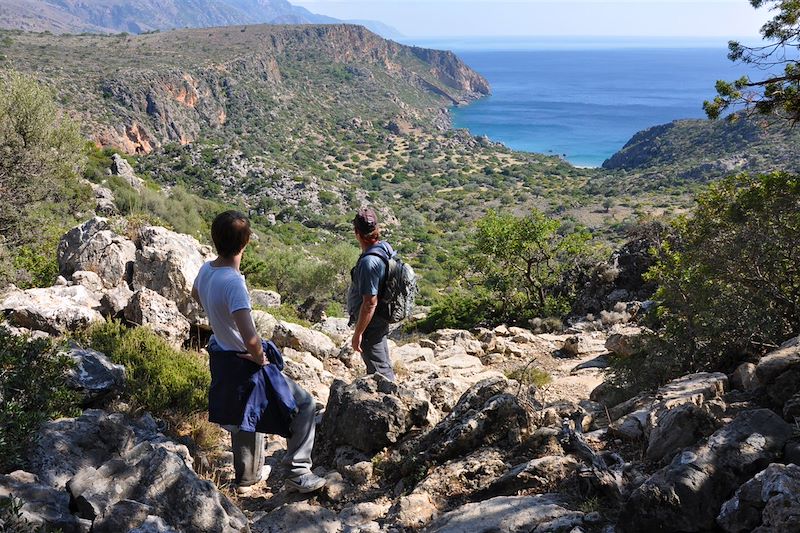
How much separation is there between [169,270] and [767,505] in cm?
687

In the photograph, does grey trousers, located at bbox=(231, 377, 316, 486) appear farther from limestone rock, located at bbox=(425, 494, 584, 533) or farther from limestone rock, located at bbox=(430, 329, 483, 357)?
limestone rock, located at bbox=(430, 329, 483, 357)

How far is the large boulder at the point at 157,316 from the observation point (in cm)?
607

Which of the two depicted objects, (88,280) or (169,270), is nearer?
(88,280)

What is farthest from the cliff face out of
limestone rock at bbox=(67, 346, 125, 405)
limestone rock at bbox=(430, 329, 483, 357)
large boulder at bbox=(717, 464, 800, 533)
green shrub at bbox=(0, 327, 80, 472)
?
large boulder at bbox=(717, 464, 800, 533)

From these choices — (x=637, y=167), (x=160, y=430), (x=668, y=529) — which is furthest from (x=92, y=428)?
(x=637, y=167)

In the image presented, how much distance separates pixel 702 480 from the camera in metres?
2.73

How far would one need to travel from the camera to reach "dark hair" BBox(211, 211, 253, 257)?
3.30 m

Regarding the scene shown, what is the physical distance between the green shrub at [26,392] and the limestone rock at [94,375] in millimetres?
133

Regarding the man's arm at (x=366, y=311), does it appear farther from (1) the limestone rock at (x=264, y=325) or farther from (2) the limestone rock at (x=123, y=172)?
(2) the limestone rock at (x=123, y=172)

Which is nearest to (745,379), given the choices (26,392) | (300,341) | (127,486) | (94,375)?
(127,486)

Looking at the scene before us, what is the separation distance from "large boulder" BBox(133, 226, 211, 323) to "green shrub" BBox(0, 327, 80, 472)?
2.83 m

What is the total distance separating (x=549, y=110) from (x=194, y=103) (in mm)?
122141

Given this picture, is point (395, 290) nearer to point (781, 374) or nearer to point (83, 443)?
point (83, 443)

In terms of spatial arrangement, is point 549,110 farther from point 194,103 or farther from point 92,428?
point 92,428
